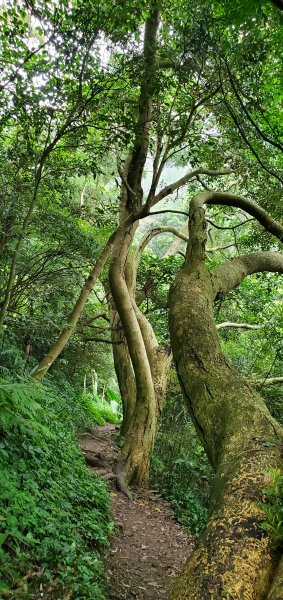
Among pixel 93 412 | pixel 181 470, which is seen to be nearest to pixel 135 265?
pixel 181 470

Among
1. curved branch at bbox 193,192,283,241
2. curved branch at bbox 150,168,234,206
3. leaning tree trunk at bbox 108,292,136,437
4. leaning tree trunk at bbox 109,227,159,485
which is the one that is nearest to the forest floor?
leaning tree trunk at bbox 109,227,159,485

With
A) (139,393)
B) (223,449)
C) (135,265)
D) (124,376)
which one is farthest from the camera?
(135,265)

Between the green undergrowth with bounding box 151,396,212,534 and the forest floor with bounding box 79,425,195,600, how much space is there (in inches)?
11.9

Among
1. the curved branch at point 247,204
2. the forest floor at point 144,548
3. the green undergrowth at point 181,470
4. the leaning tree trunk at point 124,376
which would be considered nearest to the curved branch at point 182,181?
the curved branch at point 247,204

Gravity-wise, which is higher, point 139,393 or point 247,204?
point 247,204

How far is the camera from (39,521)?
3326mm

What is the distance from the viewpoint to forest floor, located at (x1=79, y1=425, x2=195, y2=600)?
4.10 metres

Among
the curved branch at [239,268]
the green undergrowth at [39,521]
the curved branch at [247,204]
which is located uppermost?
the curved branch at [247,204]

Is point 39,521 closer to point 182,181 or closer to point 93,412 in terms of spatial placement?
point 182,181

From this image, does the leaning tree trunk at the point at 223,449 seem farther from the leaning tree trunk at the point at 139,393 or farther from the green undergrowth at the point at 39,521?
the leaning tree trunk at the point at 139,393

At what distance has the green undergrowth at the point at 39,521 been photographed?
2.78 meters

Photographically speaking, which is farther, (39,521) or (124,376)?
(124,376)

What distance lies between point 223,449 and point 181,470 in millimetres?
7106

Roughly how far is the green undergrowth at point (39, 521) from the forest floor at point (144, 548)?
1.01 feet
